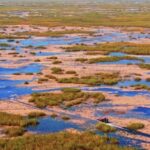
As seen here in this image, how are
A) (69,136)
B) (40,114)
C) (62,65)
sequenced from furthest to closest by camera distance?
(62,65), (40,114), (69,136)

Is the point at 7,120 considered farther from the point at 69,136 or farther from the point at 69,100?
the point at 69,100

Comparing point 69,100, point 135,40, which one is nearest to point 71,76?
point 69,100

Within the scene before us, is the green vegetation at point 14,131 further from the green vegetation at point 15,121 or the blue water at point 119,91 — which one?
the blue water at point 119,91

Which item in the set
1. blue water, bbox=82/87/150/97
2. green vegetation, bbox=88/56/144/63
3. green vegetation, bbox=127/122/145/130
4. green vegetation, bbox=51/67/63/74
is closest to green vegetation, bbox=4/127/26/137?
green vegetation, bbox=127/122/145/130

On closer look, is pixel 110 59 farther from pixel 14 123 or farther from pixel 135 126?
pixel 14 123

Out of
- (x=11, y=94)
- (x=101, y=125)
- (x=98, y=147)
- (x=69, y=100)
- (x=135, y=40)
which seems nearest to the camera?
(x=98, y=147)

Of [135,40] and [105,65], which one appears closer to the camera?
[105,65]
